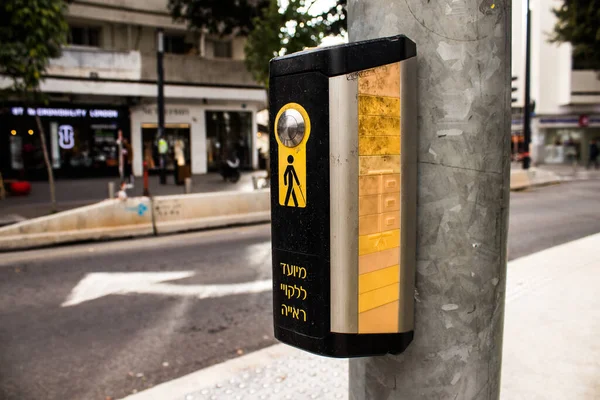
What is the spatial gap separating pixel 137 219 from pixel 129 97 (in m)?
14.8

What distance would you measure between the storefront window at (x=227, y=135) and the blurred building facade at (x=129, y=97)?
0.05 metres

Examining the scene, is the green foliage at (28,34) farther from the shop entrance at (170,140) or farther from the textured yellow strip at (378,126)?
the textured yellow strip at (378,126)

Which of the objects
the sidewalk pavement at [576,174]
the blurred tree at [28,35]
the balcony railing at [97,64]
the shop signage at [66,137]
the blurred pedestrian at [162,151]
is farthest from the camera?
the sidewalk pavement at [576,174]

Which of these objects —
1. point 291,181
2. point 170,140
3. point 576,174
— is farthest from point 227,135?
point 291,181

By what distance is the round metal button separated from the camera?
144cm

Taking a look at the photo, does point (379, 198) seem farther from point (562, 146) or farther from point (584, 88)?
point (562, 146)

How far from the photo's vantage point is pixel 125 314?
5.38 m

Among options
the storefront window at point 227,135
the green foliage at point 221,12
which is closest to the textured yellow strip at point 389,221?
the green foliage at point 221,12

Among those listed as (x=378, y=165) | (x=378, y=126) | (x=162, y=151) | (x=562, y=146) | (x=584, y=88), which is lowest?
(x=378, y=165)

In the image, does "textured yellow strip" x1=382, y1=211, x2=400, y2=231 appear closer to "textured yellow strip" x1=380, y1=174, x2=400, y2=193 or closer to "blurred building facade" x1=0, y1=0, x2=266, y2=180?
"textured yellow strip" x1=380, y1=174, x2=400, y2=193

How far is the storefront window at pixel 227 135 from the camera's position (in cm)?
2631

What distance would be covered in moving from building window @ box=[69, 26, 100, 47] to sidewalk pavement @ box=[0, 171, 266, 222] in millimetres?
6514

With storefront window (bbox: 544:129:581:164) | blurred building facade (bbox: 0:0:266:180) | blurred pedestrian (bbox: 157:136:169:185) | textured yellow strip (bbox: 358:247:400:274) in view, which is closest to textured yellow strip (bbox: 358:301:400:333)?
textured yellow strip (bbox: 358:247:400:274)

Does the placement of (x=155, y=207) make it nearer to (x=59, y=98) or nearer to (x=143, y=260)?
(x=143, y=260)
